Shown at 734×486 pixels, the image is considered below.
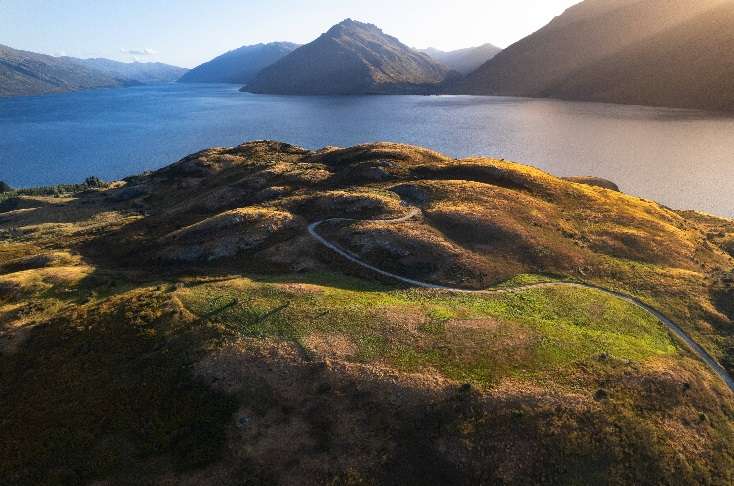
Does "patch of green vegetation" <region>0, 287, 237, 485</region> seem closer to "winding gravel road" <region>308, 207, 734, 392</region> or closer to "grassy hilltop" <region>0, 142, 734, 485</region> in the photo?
"grassy hilltop" <region>0, 142, 734, 485</region>

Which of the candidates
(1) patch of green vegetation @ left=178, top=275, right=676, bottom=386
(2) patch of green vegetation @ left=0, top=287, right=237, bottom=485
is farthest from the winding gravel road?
(2) patch of green vegetation @ left=0, top=287, right=237, bottom=485

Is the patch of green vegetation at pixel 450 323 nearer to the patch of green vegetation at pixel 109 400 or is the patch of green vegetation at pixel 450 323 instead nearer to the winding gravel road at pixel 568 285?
the winding gravel road at pixel 568 285

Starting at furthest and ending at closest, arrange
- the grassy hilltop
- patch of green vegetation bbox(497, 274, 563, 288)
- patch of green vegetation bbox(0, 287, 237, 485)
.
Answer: patch of green vegetation bbox(497, 274, 563, 288) → patch of green vegetation bbox(0, 287, 237, 485) → the grassy hilltop

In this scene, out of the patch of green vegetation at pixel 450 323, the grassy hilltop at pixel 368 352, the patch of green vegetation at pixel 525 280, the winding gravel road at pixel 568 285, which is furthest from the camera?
the patch of green vegetation at pixel 525 280

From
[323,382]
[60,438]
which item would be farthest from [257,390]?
[60,438]

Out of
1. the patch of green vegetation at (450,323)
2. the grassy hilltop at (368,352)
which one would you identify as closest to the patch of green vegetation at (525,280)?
the grassy hilltop at (368,352)

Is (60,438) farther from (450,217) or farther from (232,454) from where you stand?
(450,217)
